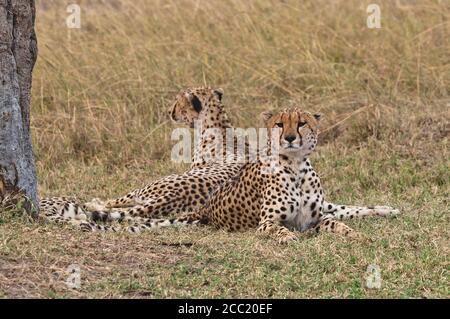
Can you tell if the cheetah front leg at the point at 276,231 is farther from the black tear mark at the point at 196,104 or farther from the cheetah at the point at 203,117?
the black tear mark at the point at 196,104

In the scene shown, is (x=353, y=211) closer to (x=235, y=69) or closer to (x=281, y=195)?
(x=281, y=195)

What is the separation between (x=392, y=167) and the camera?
7.89m

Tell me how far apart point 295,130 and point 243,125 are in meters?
2.45

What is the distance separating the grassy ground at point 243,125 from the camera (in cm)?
524

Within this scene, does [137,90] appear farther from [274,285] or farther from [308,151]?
[274,285]

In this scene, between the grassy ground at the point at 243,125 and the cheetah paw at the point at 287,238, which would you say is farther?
the cheetah paw at the point at 287,238

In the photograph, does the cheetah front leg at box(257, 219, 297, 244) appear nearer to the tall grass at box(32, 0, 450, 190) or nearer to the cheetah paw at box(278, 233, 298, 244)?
the cheetah paw at box(278, 233, 298, 244)

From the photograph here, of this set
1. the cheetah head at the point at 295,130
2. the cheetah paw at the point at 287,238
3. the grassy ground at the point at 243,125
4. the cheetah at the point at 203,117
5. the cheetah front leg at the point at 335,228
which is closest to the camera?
the grassy ground at the point at 243,125

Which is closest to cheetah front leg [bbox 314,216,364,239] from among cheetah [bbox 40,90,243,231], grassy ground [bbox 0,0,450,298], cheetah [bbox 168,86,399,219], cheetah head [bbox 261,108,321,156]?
grassy ground [bbox 0,0,450,298]

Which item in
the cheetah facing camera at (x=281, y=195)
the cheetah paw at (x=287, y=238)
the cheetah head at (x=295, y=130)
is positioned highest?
the cheetah head at (x=295, y=130)

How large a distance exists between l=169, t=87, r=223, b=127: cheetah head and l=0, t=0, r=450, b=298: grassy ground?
18.6 inches

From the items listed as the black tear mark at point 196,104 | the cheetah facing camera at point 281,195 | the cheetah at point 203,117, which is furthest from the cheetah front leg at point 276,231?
the black tear mark at point 196,104

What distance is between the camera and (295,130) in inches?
254
